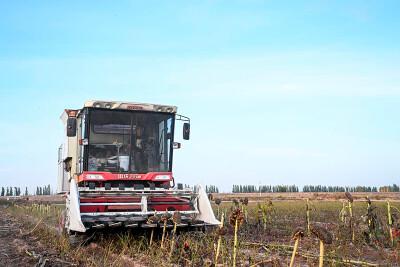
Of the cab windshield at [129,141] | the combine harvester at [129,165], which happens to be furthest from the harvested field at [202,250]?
the cab windshield at [129,141]

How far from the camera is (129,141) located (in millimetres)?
10516

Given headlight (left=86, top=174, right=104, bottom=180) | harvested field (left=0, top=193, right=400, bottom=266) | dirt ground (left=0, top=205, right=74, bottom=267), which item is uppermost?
headlight (left=86, top=174, right=104, bottom=180)

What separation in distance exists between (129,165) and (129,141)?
54cm

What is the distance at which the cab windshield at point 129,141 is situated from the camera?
1027 cm

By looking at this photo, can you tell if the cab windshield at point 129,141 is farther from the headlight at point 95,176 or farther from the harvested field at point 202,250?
the harvested field at point 202,250

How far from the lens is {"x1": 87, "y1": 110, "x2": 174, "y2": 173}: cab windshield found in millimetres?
10273

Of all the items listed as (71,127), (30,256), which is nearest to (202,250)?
(30,256)

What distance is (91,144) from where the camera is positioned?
33.6 ft

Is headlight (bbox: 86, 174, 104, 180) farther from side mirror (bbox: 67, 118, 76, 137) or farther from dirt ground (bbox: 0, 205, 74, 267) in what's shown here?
dirt ground (bbox: 0, 205, 74, 267)

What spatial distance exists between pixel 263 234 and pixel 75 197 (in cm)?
451

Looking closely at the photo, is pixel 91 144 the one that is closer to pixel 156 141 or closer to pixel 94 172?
pixel 94 172

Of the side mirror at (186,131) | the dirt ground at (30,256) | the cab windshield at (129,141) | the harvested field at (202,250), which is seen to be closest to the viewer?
the harvested field at (202,250)

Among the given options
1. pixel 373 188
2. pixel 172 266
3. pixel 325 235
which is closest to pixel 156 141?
pixel 172 266

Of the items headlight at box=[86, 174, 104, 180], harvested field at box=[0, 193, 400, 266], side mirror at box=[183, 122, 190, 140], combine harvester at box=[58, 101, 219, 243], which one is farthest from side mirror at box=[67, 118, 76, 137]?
side mirror at box=[183, 122, 190, 140]
